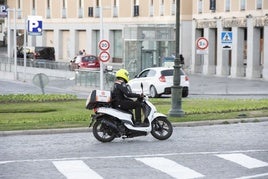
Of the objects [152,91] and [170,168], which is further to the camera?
[152,91]

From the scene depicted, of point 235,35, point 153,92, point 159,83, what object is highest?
point 235,35

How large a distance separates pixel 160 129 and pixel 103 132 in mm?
1318

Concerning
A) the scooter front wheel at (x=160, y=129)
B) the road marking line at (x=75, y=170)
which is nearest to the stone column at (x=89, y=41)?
the scooter front wheel at (x=160, y=129)

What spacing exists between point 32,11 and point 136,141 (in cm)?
7606

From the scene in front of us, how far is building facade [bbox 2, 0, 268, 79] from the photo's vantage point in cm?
5359

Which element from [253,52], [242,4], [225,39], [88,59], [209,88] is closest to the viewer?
[225,39]

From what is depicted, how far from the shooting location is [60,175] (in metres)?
13.5

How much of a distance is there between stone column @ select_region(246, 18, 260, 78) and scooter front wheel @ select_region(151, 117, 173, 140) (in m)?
39.3

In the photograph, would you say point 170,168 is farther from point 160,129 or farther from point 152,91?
point 152,91

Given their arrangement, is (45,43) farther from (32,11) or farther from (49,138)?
(49,138)

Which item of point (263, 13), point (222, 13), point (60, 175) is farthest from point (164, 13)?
point (60, 175)

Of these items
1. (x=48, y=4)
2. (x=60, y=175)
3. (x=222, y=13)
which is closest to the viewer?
(x=60, y=175)


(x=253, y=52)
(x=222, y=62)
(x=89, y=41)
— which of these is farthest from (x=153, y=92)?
(x=89, y=41)

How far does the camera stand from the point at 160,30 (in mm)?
53031
